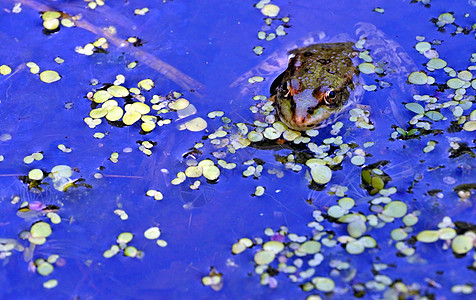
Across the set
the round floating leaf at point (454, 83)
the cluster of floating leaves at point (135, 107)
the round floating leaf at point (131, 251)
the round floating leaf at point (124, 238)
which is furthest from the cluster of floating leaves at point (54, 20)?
the round floating leaf at point (454, 83)

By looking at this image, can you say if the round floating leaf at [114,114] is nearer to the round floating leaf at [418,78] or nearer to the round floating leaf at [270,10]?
the round floating leaf at [270,10]

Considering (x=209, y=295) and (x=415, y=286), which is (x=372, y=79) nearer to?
(x=415, y=286)

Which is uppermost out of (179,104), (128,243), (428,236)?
(428,236)

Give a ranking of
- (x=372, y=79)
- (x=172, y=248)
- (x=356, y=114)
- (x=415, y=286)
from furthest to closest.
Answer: (x=372, y=79), (x=356, y=114), (x=172, y=248), (x=415, y=286)

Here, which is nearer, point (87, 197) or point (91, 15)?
point (87, 197)

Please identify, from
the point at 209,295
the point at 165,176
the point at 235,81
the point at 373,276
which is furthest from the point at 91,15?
the point at 373,276

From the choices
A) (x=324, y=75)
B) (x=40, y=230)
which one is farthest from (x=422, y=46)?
(x=40, y=230)

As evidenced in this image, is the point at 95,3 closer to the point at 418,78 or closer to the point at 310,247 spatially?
the point at 418,78
